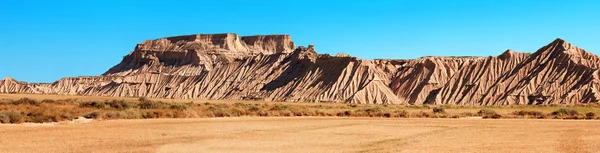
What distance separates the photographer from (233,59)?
14050 cm

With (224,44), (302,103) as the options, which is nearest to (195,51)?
(224,44)

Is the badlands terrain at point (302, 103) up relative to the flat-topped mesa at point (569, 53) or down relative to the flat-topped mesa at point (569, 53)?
down

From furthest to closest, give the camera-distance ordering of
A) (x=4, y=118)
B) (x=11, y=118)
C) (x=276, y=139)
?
(x=11, y=118)
(x=4, y=118)
(x=276, y=139)

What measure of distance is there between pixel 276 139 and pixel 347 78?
8076 centimetres

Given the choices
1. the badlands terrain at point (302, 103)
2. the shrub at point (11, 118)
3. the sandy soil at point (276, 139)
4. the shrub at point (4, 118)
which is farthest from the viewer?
the shrub at point (11, 118)

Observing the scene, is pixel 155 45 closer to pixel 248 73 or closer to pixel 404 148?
pixel 248 73

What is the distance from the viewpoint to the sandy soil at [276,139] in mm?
19391

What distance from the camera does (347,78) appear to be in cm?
10319

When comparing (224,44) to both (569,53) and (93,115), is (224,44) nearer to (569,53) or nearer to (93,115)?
(569,53)

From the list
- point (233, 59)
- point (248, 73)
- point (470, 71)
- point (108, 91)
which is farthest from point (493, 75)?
point (108, 91)

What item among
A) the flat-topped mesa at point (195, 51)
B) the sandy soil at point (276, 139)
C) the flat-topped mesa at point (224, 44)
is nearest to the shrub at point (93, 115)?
the sandy soil at point (276, 139)

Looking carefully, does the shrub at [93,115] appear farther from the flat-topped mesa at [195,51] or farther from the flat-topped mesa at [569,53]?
the flat-topped mesa at [195,51]

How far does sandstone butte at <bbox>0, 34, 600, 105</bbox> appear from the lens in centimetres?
8850

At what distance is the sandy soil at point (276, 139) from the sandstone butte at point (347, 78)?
5984cm
